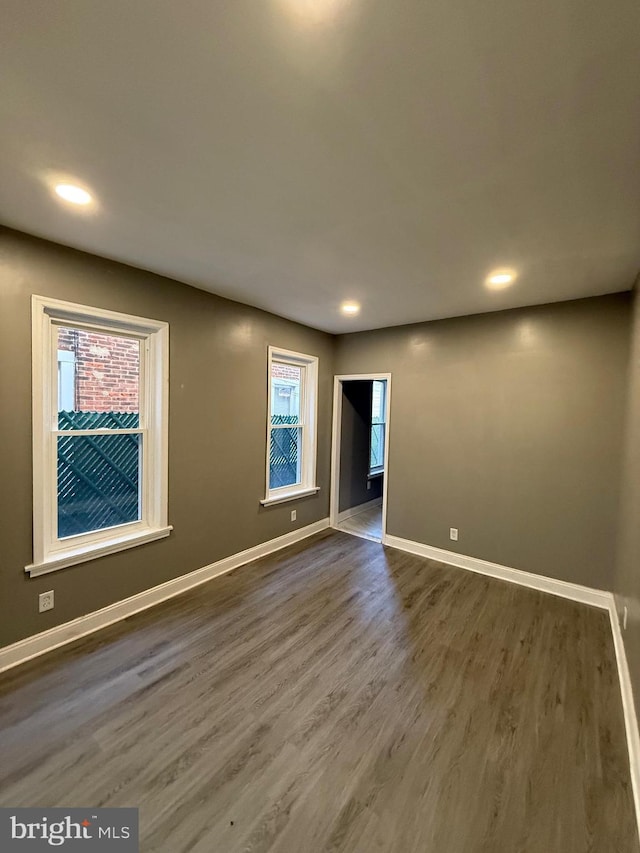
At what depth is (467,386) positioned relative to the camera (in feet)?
11.5

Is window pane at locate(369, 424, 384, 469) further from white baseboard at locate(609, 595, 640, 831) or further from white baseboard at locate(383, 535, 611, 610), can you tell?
white baseboard at locate(609, 595, 640, 831)

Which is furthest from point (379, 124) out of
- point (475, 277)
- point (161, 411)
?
point (161, 411)

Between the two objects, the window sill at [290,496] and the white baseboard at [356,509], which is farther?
the white baseboard at [356,509]

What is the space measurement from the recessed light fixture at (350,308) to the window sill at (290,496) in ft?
6.96

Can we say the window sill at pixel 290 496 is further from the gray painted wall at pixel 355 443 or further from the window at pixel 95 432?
the window at pixel 95 432

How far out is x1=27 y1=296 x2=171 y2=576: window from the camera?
2145 millimetres

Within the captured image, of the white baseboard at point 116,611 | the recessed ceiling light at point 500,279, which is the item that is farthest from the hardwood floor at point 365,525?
the recessed ceiling light at point 500,279

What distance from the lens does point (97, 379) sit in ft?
8.02

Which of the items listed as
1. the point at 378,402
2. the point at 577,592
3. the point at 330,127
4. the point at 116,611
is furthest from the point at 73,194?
the point at 378,402

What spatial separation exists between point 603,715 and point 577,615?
1074 millimetres

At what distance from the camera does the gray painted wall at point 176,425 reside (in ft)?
6.60

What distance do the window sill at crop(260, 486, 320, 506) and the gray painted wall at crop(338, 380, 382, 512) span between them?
0.66 m

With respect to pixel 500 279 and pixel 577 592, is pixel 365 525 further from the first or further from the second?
pixel 500 279

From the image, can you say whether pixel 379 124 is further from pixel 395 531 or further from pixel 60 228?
pixel 395 531
